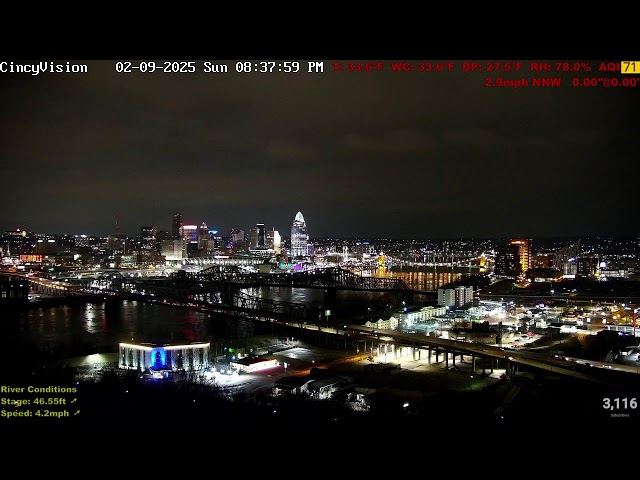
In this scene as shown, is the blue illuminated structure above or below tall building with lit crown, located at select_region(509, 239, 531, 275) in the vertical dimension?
below

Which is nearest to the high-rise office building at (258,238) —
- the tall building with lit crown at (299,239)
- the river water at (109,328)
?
the tall building with lit crown at (299,239)

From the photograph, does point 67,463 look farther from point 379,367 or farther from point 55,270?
point 55,270

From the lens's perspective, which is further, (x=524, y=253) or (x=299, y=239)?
(x=299, y=239)

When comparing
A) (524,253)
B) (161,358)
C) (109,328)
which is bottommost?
(109,328)

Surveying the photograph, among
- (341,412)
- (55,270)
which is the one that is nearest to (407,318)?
(341,412)

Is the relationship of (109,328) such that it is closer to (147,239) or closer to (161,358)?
(161,358)

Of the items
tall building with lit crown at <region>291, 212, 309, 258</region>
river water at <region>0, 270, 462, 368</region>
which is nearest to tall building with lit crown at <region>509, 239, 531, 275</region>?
river water at <region>0, 270, 462, 368</region>

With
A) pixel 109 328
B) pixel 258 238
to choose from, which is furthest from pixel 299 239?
pixel 109 328

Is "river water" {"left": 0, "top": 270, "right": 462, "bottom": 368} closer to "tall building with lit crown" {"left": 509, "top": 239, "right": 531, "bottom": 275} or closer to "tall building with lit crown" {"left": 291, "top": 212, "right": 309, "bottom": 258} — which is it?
"tall building with lit crown" {"left": 509, "top": 239, "right": 531, "bottom": 275}
